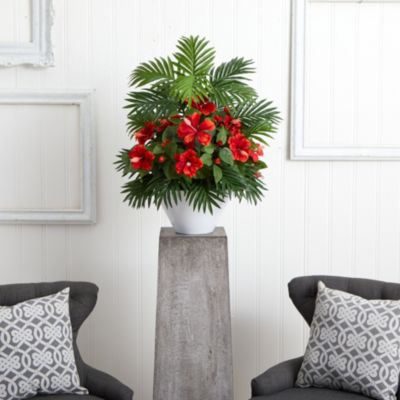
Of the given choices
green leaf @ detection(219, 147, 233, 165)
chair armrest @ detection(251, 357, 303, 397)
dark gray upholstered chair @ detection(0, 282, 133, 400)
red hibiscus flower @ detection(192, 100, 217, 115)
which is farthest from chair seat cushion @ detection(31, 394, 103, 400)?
red hibiscus flower @ detection(192, 100, 217, 115)

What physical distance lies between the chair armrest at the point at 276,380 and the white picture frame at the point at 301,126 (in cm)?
90

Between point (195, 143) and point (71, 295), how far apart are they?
80 cm

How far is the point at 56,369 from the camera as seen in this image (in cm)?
211

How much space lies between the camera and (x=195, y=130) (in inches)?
78.1

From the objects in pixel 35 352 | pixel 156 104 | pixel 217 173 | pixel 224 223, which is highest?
pixel 156 104

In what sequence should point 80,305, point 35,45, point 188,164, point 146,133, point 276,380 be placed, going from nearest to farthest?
1. point 188,164
2. point 146,133
3. point 276,380
4. point 80,305
5. point 35,45

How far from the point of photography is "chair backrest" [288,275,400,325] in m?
2.31

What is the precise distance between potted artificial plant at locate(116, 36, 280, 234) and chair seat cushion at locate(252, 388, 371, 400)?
621 mm

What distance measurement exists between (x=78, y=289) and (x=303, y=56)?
1.35 meters

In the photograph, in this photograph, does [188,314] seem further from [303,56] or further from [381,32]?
[381,32]

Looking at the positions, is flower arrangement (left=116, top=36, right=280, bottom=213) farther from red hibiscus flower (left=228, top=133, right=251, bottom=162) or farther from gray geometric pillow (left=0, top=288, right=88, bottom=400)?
gray geometric pillow (left=0, top=288, right=88, bottom=400)

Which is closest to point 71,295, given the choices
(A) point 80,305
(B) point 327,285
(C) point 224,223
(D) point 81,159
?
(A) point 80,305

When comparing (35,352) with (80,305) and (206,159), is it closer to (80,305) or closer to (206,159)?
(80,305)

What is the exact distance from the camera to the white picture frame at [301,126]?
2.61 m
